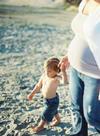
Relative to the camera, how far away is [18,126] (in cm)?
467

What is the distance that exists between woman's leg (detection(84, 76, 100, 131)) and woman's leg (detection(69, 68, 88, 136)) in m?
0.13

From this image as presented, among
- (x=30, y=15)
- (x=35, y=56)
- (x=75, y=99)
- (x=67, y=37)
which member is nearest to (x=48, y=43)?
(x=67, y=37)

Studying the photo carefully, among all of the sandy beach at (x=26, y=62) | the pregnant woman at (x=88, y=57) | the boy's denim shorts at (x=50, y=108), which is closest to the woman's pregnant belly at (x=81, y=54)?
the pregnant woman at (x=88, y=57)

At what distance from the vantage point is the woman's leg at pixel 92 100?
9.39 ft

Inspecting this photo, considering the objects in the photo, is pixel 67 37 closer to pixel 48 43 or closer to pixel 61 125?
pixel 48 43

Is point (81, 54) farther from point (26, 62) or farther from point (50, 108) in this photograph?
point (26, 62)

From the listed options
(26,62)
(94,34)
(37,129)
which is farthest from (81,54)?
(26,62)

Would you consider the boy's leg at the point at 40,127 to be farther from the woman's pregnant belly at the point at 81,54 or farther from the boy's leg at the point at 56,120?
the woman's pregnant belly at the point at 81,54

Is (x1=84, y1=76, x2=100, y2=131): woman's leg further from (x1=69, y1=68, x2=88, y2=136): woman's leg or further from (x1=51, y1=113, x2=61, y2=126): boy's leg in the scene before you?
(x1=51, y1=113, x2=61, y2=126): boy's leg

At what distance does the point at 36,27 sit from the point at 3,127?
8636 mm

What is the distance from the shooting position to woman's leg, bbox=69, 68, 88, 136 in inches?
120

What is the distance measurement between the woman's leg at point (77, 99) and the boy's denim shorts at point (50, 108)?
1114 millimetres

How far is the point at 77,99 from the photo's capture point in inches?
123

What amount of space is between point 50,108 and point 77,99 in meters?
1.41
